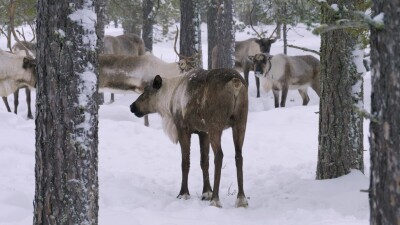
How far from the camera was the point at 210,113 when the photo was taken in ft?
17.8

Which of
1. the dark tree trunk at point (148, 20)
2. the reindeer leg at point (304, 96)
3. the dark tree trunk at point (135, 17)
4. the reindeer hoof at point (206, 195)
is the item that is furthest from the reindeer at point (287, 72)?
the reindeer hoof at point (206, 195)

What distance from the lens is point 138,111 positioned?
6809 millimetres

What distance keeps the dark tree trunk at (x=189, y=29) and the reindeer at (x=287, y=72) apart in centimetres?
321

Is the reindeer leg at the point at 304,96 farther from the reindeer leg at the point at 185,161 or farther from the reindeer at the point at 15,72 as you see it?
the reindeer leg at the point at 185,161

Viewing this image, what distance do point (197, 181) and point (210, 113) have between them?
1.67 metres

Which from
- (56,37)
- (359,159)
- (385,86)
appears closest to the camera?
(385,86)

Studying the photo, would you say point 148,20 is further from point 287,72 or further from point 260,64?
point 287,72

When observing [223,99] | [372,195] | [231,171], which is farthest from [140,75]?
[372,195]

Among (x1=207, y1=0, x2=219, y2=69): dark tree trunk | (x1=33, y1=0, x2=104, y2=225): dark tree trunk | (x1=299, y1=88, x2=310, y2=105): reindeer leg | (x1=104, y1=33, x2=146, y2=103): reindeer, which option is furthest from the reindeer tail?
(x1=104, y1=33, x2=146, y2=103): reindeer

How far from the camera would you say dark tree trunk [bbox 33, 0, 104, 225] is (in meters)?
3.16

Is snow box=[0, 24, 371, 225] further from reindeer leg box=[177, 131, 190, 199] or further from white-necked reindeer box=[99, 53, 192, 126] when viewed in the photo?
white-necked reindeer box=[99, 53, 192, 126]

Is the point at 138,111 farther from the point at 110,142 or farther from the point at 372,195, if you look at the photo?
the point at 372,195

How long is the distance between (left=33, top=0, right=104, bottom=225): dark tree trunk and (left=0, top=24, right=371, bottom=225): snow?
0.98m

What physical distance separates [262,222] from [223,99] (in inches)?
48.8
